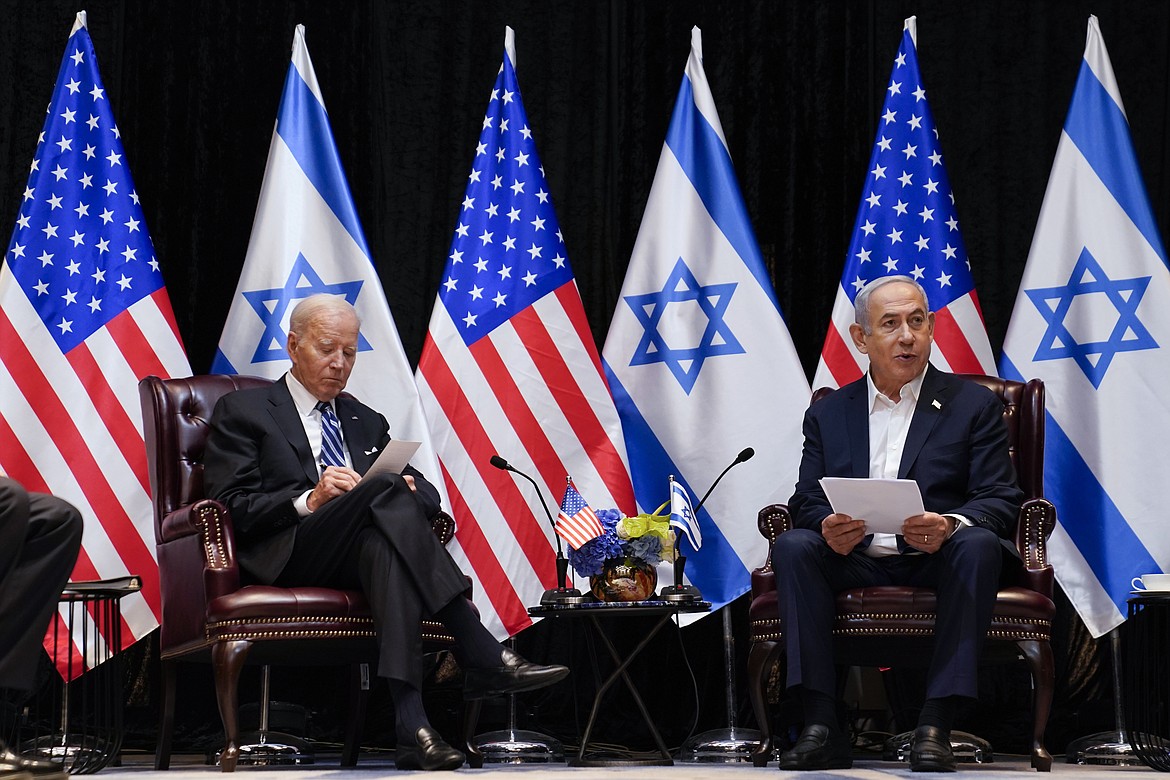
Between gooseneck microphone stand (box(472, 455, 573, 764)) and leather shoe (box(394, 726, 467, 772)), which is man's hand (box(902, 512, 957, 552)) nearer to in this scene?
gooseneck microphone stand (box(472, 455, 573, 764))

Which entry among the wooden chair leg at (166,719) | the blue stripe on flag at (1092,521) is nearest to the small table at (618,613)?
the wooden chair leg at (166,719)

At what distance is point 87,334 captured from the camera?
462 cm

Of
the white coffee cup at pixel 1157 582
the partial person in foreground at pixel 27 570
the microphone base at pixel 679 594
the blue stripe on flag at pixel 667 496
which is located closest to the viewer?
the partial person in foreground at pixel 27 570

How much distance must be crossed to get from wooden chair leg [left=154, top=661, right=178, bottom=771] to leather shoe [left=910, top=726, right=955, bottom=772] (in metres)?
2.05

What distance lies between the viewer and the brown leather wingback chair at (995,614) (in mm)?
3484

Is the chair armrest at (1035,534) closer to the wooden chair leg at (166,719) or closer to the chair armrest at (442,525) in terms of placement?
the chair armrest at (442,525)

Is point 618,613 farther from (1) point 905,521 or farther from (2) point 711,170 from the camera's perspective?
(2) point 711,170

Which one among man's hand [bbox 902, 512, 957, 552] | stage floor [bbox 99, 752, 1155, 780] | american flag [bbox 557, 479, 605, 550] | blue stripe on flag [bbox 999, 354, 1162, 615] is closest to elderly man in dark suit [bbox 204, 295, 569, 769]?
stage floor [bbox 99, 752, 1155, 780]

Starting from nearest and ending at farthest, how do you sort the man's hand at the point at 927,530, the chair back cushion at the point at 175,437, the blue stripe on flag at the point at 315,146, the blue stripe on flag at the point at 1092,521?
the man's hand at the point at 927,530
the chair back cushion at the point at 175,437
the blue stripe on flag at the point at 1092,521
the blue stripe on flag at the point at 315,146

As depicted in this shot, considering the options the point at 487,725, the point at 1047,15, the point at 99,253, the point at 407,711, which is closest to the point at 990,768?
the point at 407,711

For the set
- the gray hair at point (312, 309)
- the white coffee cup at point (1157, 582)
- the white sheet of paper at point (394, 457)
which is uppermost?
the gray hair at point (312, 309)

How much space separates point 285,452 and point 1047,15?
134 inches

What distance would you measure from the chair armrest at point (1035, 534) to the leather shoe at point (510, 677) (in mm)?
1301

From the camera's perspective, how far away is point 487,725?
4965mm
